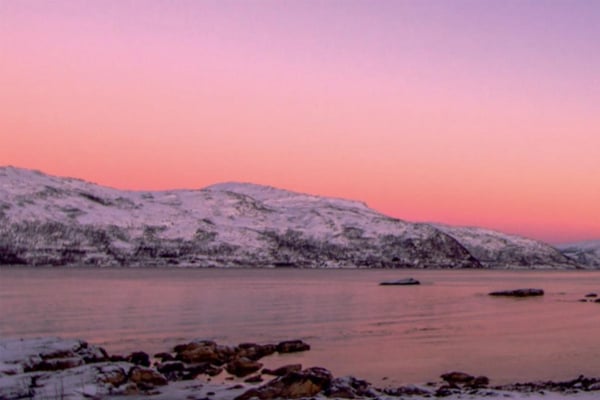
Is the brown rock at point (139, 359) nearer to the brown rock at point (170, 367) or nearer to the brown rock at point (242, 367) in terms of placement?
the brown rock at point (170, 367)

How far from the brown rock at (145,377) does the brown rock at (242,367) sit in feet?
16.4

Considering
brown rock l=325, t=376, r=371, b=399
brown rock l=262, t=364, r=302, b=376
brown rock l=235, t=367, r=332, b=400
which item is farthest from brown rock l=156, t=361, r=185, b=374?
brown rock l=325, t=376, r=371, b=399

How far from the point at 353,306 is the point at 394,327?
2525 centimetres

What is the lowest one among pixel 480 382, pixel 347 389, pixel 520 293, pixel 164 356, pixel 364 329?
pixel 480 382

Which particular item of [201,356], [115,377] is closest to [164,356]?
[201,356]

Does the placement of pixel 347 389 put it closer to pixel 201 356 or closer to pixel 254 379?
pixel 254 379

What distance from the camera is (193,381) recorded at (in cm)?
2803

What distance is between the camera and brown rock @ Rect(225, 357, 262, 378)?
102ft

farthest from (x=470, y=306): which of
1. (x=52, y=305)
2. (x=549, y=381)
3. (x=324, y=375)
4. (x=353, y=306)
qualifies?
(x=324, y=375)

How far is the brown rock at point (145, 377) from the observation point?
84.1 feet

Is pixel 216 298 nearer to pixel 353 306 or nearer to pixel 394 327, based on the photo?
pixel 353 306

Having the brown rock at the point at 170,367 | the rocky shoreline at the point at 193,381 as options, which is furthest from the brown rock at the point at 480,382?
the brown rock at the point at 170,367

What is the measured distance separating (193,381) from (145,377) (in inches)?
105

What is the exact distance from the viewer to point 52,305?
77062mm
